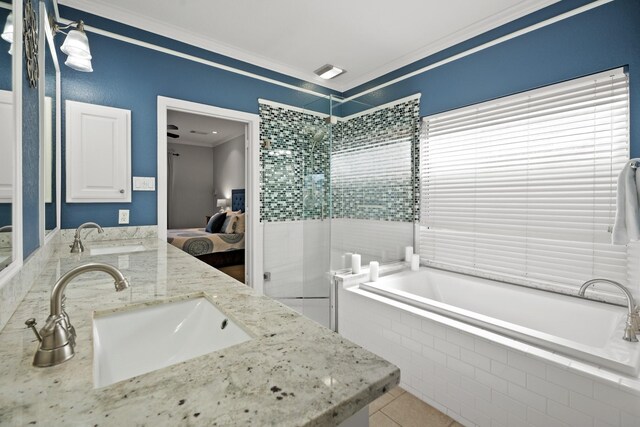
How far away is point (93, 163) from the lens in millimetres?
2324

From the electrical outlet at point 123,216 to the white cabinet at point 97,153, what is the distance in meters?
0.09

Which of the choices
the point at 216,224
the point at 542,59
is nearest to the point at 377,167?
the point at 542,59

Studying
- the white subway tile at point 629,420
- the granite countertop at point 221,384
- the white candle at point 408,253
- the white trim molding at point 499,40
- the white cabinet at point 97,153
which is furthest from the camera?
the white candle at point 408,253

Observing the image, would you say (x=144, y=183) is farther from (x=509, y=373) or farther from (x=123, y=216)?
(x=509, y=373)

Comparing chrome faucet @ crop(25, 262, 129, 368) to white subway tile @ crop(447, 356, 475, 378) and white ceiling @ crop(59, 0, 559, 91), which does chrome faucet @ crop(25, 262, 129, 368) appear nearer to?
white subway tile @ crop(447, 356, 475, 378)

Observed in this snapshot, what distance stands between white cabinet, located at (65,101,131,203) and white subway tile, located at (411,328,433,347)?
2.43 metres

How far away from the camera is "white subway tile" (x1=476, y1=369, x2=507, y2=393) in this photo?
1.55 m

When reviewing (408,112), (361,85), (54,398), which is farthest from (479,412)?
(361,85)

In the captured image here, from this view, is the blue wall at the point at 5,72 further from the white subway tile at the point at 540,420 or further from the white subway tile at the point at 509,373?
the white subway tile at the point at 540,420

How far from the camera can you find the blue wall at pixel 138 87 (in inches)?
90.8

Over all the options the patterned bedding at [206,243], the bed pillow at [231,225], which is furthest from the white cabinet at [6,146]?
the bed pillow at [231,225]

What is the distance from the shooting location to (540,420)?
1423 millimetres

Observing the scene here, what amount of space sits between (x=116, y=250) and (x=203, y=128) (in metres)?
4.60

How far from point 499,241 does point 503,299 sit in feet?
1.53
